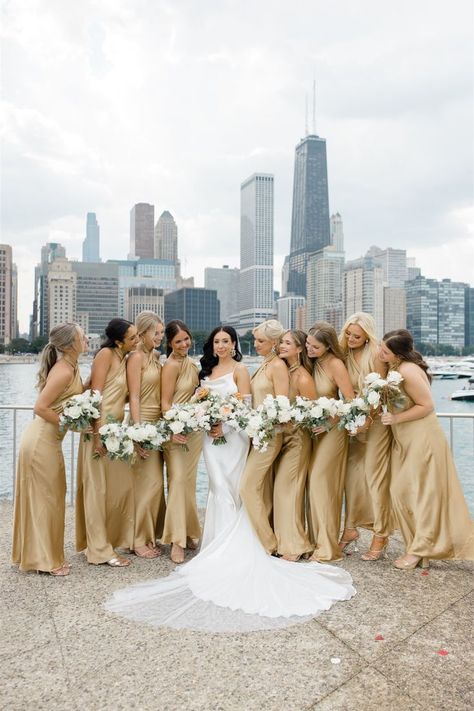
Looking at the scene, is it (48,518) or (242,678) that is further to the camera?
(48,518)

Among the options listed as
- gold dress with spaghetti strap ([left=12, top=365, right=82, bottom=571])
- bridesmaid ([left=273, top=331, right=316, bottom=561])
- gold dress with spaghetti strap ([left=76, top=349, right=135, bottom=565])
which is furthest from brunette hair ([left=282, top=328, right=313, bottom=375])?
gold dress with spaghetti strap ([left=12, top=365, right=82, bottom=571])

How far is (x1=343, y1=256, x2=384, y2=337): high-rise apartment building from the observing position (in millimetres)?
158000

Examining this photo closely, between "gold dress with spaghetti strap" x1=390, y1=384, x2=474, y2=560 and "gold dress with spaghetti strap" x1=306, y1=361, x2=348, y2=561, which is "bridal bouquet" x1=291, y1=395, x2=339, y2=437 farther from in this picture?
"gold dress with spaghetti strap" x1=390, y1=384, x2=474, y2=560

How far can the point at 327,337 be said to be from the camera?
205 inches


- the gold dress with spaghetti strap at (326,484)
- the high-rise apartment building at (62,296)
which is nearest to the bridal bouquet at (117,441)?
the gold dress with spaghetti strap at (326,484)

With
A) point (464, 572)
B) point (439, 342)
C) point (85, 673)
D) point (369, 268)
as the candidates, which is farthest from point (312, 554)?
point (369, 268)

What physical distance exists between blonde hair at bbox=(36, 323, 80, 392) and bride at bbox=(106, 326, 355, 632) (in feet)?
4.14

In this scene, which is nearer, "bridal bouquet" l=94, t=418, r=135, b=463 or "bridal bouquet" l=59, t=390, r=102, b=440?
"bridal bouquet" l=59, t=390, r=102, b=440

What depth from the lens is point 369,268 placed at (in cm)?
→ 17175

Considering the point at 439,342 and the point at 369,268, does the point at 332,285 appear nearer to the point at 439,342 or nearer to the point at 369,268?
the point at 369,268

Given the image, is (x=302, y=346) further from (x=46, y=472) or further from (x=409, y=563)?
(x=46, y=472)

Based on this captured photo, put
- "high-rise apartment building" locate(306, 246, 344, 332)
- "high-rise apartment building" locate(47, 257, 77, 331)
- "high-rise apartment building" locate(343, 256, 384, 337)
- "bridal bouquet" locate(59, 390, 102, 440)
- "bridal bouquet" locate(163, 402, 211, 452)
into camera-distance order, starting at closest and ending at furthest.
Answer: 1. "bridal bouquet" locate(59, 390, 102, 440)
2. "bridal bouquet" locate(163, 402, 211, 452)
3. "high-rise apartment building" locate(47, 257, 77, 331)
4. "high-rise apartment building" locate(343, 256, 384, 337)
5. "high-rise apartment building" locate(306, 246, 344, 332)

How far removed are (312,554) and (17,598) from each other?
246 centimetres

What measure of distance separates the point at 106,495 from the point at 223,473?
1.09 m
